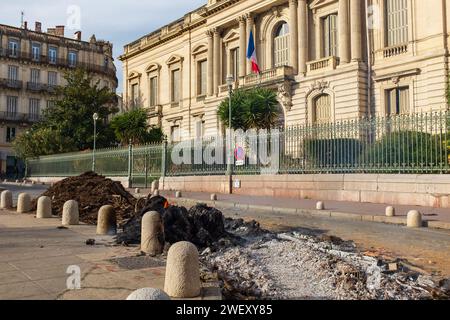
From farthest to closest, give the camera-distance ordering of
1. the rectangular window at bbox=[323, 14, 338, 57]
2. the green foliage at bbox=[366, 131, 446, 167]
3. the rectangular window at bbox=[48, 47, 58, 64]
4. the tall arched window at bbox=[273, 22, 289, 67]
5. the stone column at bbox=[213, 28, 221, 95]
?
the rectangular window at bbox=[48, 47, 58, 64] → the stone column at bbox=[213, 28, 221, 95] → the tall arched window at bbox=[273, 22, 289, 67] → the rectangular window at bbox=[323, 14, 338, 57] → the green foliage at bbox=[366, 131, 446, 167]

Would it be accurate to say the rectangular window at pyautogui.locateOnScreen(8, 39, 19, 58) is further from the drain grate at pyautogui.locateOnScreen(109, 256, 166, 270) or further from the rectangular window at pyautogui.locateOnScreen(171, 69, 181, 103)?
the drain grate at pyautogui.locateOnScreen(109, 256, 166, 270)

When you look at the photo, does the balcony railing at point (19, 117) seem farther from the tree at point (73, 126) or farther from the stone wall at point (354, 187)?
the stone wall at point (354, 187)

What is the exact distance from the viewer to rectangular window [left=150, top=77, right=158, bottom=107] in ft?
165

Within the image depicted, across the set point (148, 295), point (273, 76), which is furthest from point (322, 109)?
point (148, 295)

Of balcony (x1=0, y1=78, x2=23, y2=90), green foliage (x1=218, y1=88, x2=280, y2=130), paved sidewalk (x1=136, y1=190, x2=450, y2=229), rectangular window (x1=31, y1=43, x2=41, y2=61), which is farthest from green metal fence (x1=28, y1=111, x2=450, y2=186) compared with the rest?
rectangular window (x1=31, y1=43, x2=41, y2=61)

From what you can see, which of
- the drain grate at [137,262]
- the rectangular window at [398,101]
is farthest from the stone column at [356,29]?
the drain grate at [137,262]

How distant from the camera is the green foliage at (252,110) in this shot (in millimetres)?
24797

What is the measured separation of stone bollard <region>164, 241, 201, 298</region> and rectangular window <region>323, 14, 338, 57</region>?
28.3 m

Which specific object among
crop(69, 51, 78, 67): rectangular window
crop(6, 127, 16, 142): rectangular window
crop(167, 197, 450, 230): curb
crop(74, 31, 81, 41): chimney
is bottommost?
crop(167, 197, 450, 230): curb

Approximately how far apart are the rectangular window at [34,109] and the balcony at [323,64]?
4158 centimetres

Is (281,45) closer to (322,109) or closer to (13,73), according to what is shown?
(322,109)

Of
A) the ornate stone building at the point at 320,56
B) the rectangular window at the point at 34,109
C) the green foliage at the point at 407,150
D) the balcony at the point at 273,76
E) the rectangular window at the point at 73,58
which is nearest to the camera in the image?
the green foliage at the point at 407,150

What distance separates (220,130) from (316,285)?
1282 inches

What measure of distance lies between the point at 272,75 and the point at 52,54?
133 feet
